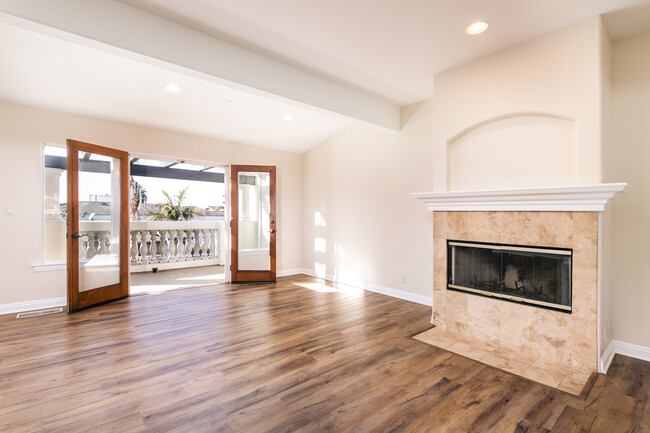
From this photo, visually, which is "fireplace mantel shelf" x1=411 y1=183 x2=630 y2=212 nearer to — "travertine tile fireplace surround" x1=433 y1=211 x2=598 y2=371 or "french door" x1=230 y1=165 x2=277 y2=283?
"travertine tile fireplace surround" x1=433 y1=211 x2=598 y2=371

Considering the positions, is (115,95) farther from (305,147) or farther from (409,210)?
(409,210)

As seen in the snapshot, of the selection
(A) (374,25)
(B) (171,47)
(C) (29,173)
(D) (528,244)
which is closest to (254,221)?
(C) (29,173)

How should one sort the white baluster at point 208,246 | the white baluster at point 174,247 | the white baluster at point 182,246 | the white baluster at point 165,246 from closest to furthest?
the white baluster at point 165,246, the white baluster at point 174,247, the white baluster at point 182,246, the white baluster at point 208,246

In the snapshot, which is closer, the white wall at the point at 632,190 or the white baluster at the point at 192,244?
the white wall at the point at 632,190

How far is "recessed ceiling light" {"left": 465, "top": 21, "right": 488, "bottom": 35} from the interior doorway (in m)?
4.25

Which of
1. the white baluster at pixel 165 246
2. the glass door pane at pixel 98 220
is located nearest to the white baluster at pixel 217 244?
the white baluster at pixel 165 246

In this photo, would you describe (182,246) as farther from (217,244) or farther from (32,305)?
(32,305)

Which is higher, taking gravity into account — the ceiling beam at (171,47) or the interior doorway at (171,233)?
the ceiling beam at (171,47)

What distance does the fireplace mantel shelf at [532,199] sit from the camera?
90.4 inches

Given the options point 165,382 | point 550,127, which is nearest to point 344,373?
point 165,382

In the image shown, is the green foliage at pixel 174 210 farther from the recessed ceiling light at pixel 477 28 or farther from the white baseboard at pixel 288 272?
the recessed ceiling light at pixel 477 28

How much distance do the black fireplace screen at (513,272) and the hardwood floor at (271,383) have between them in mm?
653

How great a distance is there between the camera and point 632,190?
8.63ft

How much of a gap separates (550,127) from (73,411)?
4.06m
